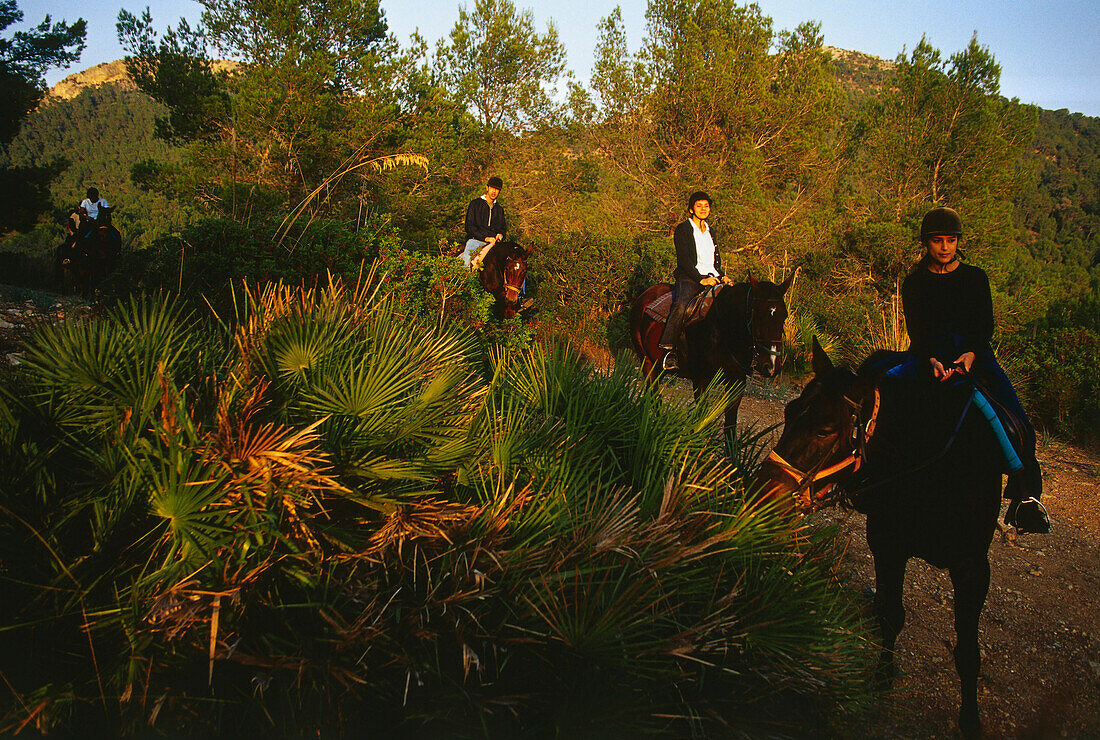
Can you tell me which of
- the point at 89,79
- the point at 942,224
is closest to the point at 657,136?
the point at 942,224

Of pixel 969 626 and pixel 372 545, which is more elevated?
pixel 372 545

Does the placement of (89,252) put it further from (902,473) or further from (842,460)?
(902,473)

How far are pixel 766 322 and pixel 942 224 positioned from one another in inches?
119

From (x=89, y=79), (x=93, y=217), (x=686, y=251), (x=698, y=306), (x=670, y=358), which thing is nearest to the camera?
(x=698, y=306)

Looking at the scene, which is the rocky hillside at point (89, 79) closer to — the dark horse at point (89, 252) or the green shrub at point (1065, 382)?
the dark horse at point (89, 252)

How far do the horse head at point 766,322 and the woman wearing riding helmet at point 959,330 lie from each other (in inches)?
108

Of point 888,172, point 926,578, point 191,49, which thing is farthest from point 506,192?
point 926,578

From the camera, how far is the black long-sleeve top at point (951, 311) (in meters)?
3.84

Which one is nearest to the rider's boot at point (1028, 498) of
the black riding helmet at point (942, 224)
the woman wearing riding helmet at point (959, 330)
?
the woman wearing riding helmet at point (959, 330)

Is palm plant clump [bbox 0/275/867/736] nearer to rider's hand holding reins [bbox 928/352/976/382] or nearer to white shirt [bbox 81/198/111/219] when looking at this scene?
rider's hand holding reins [bbox 928/352/976/382]

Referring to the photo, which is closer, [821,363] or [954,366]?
[821,363]

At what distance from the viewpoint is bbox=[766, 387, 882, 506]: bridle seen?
326 centimetres

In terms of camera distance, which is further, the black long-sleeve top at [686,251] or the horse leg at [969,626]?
the black long-sleeve top at [686,251]

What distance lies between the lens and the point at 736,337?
7363 mm
